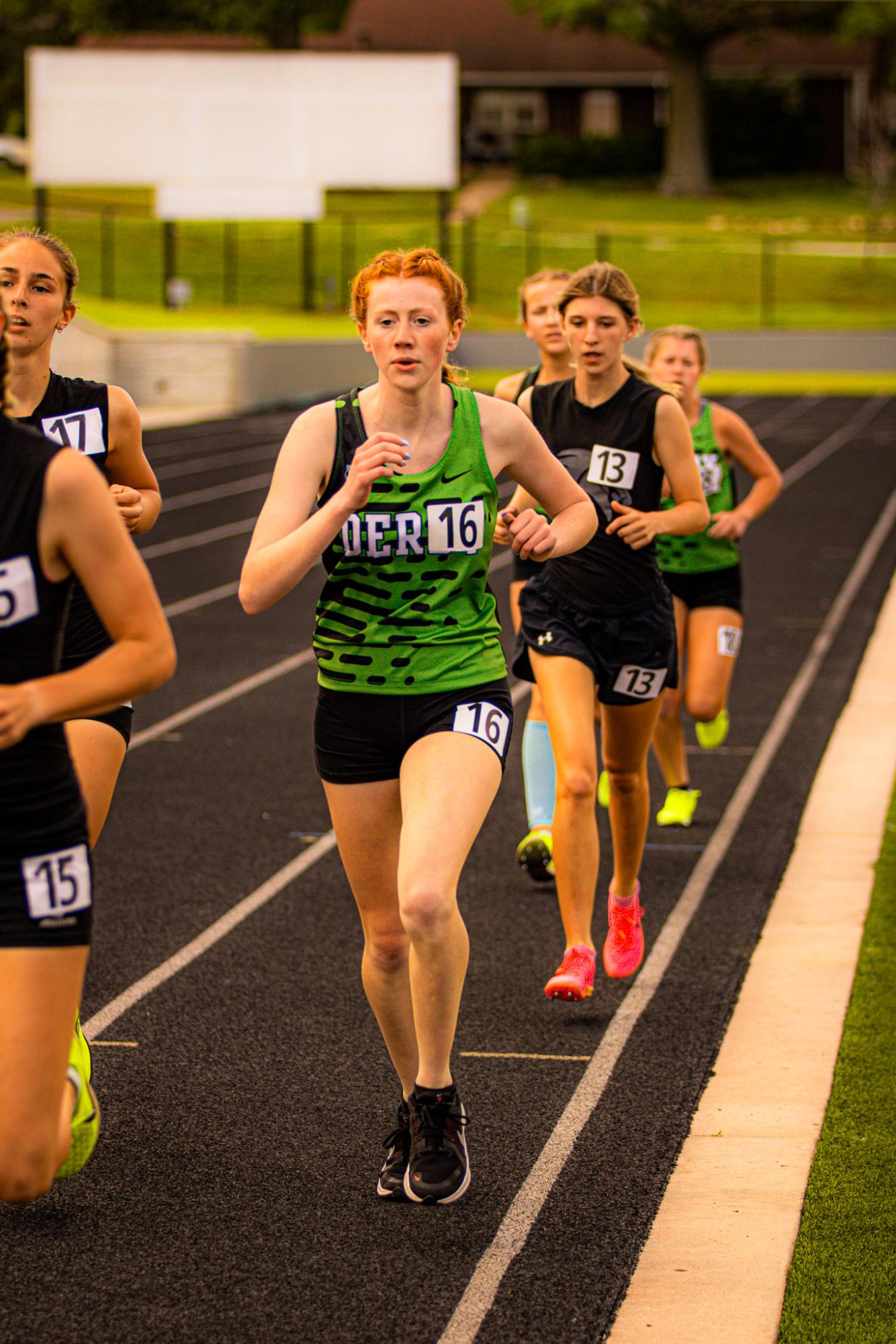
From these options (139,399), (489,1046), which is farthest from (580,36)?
(489,1046)

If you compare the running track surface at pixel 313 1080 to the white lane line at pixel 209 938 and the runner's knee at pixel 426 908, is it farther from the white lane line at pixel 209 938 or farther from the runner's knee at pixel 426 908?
the runner's knee at pixel 426 908

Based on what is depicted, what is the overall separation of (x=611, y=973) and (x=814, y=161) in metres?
71.2

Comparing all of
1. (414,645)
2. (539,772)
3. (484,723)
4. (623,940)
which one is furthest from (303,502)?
(539,772)

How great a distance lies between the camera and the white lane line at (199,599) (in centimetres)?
1360

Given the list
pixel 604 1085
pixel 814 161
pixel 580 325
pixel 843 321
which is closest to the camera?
pixel 604 1085

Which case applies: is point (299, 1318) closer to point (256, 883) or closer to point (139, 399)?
point (256, 883)

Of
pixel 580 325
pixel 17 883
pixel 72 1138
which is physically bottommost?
pixel 72 1138

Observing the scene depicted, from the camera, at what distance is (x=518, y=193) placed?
216 feet

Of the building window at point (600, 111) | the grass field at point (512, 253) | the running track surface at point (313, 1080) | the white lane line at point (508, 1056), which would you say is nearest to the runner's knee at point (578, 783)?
the running track surface at point (313, 1080)

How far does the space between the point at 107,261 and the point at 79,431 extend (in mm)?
44118

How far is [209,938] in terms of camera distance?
6.36m

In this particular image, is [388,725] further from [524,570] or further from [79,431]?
[524,570]

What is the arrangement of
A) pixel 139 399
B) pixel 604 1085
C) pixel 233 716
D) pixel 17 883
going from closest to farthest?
pixel 17 883, pixel 604 1085, pixel 233 716, pixel 139 399

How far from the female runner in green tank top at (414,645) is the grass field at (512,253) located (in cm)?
3583
